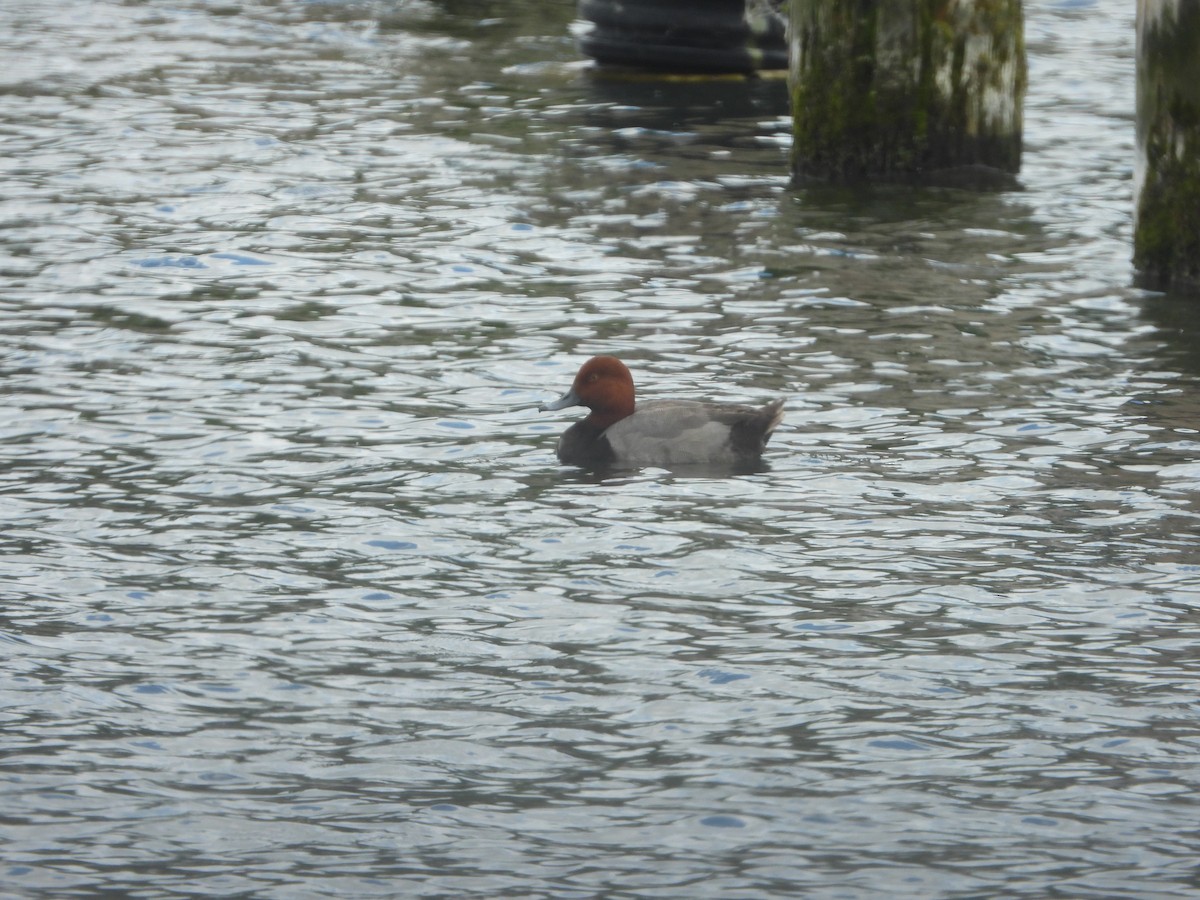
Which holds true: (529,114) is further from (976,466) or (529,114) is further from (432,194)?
(976,466)

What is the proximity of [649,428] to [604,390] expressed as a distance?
0.30m

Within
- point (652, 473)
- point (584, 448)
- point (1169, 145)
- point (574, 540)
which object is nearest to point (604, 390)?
point (584, 448)

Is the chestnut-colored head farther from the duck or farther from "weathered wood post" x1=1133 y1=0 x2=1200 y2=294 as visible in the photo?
"weathered wood post" x1=1133 y1=0 x2=1200 y2=294

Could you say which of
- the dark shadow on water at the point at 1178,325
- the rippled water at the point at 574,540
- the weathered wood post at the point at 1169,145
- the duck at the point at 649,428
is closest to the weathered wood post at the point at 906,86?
the rippled water at the point at 574,540

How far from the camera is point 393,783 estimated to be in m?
6.06

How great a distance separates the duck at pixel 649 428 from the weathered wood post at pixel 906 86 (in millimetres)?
5242

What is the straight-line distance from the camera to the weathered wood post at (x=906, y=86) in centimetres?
1366

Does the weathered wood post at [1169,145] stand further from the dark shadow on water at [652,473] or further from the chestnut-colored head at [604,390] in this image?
the chestnut-colored head at [604,390]

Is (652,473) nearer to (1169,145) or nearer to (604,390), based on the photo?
(604,390)

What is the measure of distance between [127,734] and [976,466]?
4035 mm

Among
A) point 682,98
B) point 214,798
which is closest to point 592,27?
point 682,98

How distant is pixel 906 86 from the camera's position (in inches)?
546

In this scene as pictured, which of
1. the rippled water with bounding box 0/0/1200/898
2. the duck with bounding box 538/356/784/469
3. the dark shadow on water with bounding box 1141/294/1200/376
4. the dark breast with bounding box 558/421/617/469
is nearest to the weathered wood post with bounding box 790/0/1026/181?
the rippled water with bounding box 0/0/1200/898

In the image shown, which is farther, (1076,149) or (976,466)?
(1076,149)
